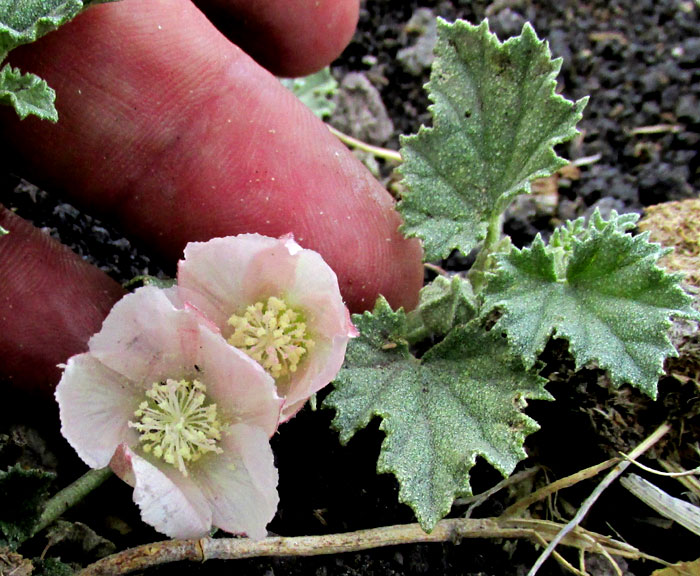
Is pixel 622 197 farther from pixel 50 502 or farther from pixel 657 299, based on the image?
pixel 50 502

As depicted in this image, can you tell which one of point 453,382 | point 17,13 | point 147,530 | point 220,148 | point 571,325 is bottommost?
point 147,530

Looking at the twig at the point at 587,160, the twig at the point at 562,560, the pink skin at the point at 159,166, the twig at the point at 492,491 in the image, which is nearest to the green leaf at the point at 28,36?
the pink skin at the point at 159,166

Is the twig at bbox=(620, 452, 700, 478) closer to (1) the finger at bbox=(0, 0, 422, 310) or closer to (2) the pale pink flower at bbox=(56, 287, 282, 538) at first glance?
(1) the finger at bbox=(0, 0, 422, 310)

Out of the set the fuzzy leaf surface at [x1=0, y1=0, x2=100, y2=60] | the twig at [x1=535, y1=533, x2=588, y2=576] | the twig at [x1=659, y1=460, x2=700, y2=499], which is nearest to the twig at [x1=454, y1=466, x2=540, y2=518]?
the twig at [x1=535, y1=533, x2=588, y2=576]

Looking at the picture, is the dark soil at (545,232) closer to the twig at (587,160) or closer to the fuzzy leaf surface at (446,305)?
the twig at (587,160)

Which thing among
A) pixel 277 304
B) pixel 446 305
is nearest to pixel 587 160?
pixel 446 305

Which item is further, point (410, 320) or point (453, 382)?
point (410, 320)

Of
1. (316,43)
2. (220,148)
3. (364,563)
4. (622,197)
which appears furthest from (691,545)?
(316,43)
